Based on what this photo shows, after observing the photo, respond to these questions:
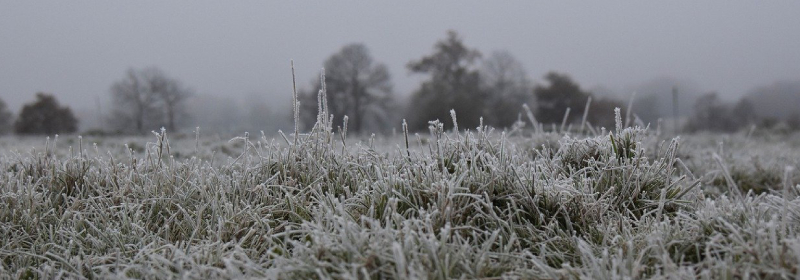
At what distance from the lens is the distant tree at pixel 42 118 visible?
32.5m

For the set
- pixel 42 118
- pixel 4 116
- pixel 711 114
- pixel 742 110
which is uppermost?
pixel 4 116

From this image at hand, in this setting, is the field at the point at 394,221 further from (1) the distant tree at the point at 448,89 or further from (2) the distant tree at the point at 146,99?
(2) the distant tree at the point at 146,99

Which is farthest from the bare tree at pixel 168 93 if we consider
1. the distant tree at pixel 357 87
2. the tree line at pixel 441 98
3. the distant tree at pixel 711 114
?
the distant tree at pixel 711 114

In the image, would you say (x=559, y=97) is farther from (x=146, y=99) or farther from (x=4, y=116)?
(x=4, y=116)

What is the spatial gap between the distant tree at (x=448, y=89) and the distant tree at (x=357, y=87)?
314cm

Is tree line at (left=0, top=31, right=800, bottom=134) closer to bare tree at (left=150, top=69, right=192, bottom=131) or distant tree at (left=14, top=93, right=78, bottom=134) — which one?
distant tree at (left=14, top=93, right=78, bottom=134)

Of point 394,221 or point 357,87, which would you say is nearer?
point 394,221

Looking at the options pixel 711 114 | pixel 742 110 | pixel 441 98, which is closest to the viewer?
pixel 441 98

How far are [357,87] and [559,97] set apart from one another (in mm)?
13144

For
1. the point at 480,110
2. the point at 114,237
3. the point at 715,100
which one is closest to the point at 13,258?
the point at 114,237

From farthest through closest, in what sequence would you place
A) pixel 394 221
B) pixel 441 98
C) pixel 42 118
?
pixel 42 118 → pixel 441 98 → pixel 394 221

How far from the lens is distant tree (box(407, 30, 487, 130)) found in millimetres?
27344

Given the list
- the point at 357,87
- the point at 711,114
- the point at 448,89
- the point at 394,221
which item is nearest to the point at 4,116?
the point at 357,87

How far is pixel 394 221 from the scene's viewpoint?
2016 mm
